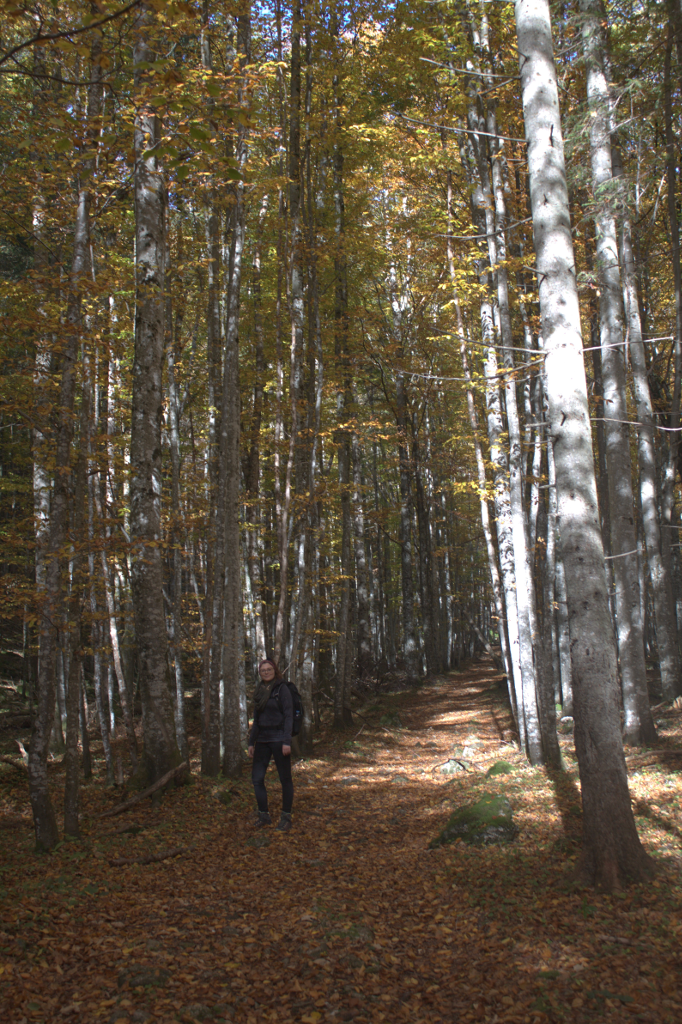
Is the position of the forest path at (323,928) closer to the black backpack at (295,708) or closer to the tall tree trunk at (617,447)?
the black backpack at (295,708)

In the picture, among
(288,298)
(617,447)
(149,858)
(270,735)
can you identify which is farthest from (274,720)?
(288,298)

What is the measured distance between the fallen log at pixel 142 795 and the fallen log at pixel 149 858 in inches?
51.5

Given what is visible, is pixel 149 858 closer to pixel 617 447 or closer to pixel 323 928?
pixel 323 928

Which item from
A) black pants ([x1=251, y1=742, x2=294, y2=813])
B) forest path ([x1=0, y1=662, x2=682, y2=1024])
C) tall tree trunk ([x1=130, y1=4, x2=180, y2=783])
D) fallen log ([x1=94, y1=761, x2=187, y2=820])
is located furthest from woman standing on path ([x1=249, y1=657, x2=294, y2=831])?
tall tree trunk ([x1=130, y1=4, x2=180, y2=783])

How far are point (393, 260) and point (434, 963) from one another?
15176mm

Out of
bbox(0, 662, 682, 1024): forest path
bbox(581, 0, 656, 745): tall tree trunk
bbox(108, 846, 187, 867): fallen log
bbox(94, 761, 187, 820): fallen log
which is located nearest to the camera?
bbox(0, 662, 682, 1024): forest path

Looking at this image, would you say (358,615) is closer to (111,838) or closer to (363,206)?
(363,206)

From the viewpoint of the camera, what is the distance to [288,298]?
11.8 metres

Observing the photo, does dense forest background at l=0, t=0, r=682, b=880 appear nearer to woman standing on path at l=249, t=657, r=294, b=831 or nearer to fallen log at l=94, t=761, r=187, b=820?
fallen log at l=94, t=761, r=187, b=820

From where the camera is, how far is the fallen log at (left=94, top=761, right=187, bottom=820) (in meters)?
6.95

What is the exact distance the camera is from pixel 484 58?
10.1 meters

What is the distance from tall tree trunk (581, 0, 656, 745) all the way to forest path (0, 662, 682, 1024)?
3.31m

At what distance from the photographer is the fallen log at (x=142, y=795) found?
6945 mm

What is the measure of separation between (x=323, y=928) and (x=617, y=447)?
340 inches
